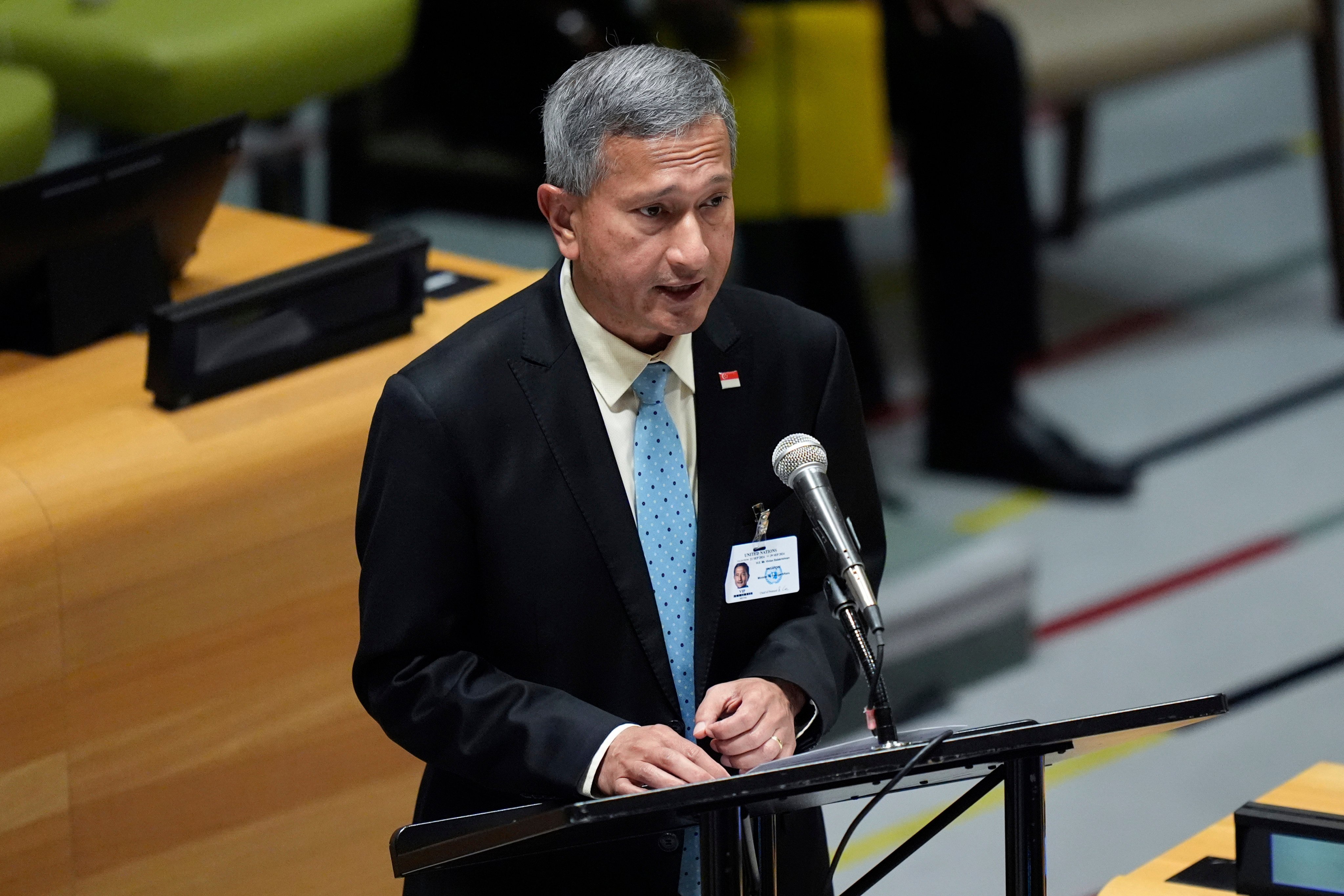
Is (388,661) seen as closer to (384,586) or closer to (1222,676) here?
(384,586)

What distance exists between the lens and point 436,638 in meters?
1.71

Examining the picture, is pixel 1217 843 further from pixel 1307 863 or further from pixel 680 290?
pixel 680 290

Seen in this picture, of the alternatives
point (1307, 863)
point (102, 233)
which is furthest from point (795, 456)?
point (102, 233)

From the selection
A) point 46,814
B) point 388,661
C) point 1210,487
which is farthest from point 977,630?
point 388,661

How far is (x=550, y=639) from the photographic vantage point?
176cm

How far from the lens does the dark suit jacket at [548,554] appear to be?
1696 mm

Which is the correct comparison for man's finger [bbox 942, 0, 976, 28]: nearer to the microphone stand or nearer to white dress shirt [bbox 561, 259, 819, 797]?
white dress shirt [bbox 561, 259, 819, 797]

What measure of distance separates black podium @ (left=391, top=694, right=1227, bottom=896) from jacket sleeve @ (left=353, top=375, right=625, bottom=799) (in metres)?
0.08

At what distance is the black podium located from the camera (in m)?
1.41

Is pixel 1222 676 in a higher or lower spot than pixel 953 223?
lower

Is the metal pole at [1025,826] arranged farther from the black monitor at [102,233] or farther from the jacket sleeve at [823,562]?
the black monitor at [102,233]

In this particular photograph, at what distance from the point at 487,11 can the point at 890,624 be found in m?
1.47

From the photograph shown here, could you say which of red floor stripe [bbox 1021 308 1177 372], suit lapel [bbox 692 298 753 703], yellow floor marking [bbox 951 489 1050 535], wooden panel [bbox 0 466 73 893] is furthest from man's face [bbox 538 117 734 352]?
red floor stripe [bbox 1021 308 1177 372]

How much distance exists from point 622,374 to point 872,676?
0.39 meters
